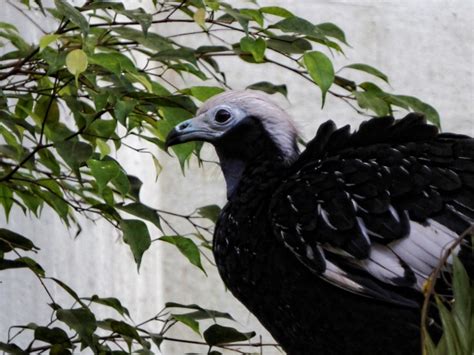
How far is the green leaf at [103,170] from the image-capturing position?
2.49 meters

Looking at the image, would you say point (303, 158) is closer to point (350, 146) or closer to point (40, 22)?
point (350, 146)

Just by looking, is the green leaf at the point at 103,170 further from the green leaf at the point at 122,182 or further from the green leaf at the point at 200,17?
Answer: the green leaf at the point at 200,17

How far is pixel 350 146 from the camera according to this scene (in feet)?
8.45

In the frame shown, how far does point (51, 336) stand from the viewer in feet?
8.86

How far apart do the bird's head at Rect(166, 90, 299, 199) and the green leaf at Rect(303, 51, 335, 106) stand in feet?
0.36

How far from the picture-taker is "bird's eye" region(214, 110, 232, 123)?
261cm

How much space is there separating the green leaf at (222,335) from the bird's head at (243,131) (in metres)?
0.33

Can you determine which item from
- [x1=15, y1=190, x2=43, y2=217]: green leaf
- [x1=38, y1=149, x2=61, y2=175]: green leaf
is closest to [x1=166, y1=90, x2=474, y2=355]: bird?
[x1=38, y1=149, x2=61, y2=175]: green leaf

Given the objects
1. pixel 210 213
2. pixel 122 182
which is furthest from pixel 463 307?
pixel 210 213

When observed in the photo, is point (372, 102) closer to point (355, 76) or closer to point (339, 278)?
point (339, 278)

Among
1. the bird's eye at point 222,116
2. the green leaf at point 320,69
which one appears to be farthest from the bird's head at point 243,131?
the green leaf at point 320,69

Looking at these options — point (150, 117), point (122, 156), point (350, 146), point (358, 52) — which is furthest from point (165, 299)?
A: point (350, 146)

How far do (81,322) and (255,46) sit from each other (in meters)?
0.62

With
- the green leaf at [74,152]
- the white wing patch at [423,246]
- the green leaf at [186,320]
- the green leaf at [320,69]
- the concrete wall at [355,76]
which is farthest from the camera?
the concrete wall at [355,76]
